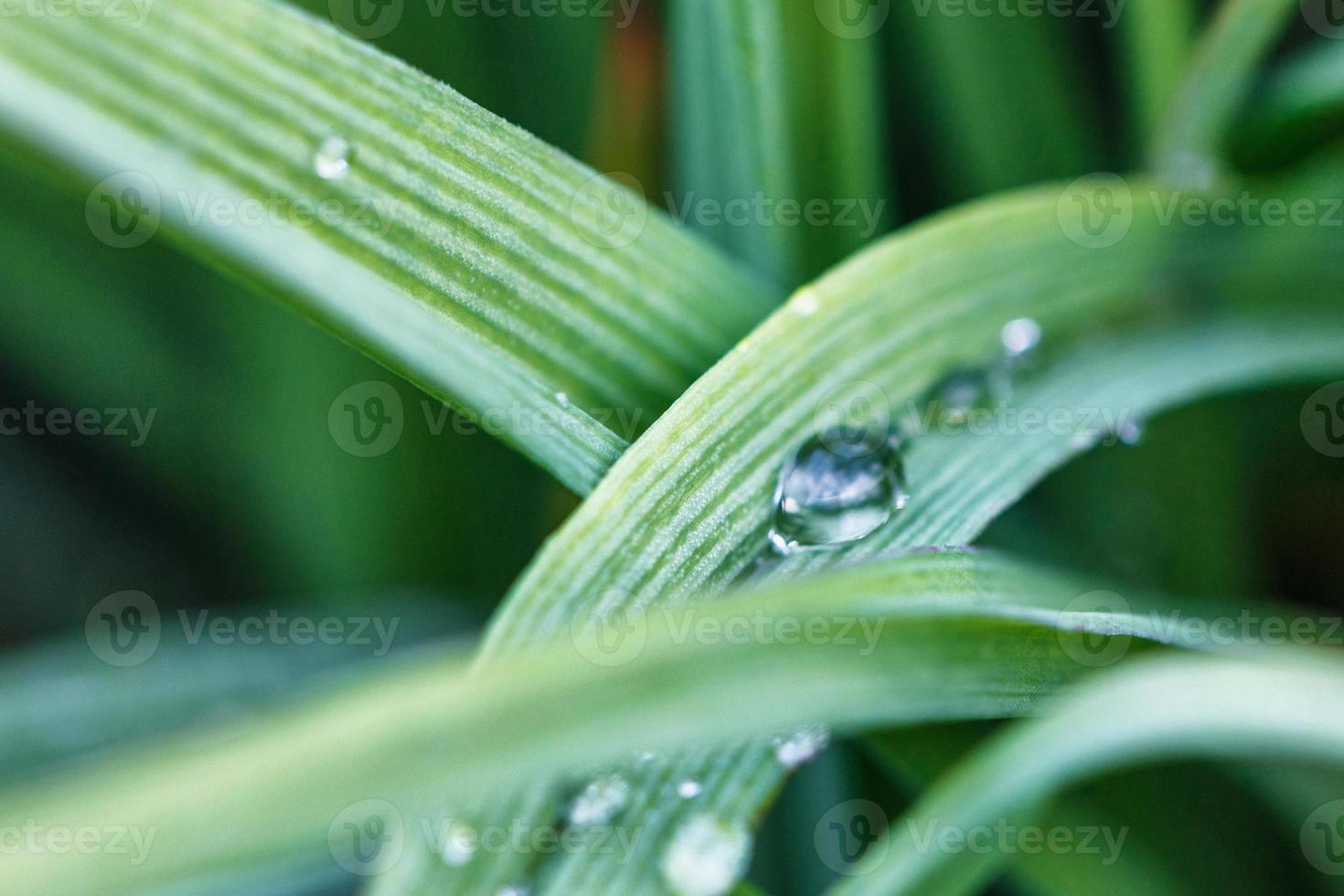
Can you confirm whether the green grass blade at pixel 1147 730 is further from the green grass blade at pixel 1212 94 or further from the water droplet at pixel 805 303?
the green grass blade at pixel 1212 94

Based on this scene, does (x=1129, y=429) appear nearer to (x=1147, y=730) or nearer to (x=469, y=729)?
(x=1147, y=730)

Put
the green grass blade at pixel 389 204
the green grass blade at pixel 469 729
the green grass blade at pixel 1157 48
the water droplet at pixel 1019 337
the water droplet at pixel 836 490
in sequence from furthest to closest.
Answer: the green grass blade at pixel 1157 48
the water droplet at pixel 1019 337
the water droplet at pixel 836 490
the green grass blade at pixel 389 204
the green grass blade at pixel 469 729

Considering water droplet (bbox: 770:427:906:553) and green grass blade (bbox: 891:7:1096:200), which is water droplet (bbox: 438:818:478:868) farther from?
green grass blade (bbox: 891:7:1096:200)

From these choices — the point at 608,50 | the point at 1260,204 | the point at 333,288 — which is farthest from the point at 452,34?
the point at 1260,204

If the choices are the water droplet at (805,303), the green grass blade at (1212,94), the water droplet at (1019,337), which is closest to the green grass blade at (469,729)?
the water droplet at (805,303)

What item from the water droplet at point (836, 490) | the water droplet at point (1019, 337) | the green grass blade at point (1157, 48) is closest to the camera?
the water droplet at point (836, 490)

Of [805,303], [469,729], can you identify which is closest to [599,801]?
[469,729]
